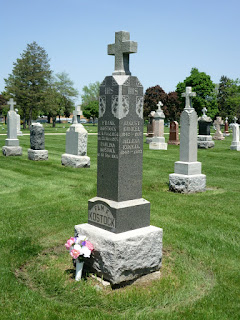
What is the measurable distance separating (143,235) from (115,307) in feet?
3.43

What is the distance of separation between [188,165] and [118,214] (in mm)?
5772

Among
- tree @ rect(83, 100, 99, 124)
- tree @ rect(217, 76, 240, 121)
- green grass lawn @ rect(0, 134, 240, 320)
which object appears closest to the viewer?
green grass lawn @ rect(0, 134, 240, 320)

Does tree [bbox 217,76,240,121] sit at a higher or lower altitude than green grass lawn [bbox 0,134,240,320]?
higher

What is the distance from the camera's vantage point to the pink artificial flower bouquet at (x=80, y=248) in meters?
4.66

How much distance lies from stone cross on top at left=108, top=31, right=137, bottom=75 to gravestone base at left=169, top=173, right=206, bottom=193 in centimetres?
570

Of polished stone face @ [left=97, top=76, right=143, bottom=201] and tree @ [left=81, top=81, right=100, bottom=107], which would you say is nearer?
polished stone face @ [left=97, top=76, right=143, bottom=201]

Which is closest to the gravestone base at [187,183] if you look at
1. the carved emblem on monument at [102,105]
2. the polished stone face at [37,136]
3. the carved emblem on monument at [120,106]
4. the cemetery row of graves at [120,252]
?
the cemetery row of graves at [120,252]

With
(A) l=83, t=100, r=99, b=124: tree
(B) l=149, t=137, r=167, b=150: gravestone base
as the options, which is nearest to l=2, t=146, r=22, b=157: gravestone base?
(B) l=149, t=137, r=167, b=150: gravestone base

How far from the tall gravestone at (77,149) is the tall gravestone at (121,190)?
9621 mm

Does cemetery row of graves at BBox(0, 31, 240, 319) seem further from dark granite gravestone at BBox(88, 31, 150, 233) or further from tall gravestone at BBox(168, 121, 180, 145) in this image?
tall gravestone at BBox(168, 121, 180, 145)

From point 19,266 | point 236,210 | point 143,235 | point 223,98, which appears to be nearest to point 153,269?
point 143,235

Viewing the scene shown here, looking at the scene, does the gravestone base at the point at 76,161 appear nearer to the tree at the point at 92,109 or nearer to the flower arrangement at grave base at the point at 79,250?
the flower arrangement at grave base at the point at 79,250

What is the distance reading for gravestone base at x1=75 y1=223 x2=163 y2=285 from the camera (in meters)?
4.59

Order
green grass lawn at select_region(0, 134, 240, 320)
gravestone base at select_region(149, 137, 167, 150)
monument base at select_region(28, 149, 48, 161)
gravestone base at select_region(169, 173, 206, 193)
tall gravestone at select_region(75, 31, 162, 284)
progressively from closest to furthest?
green grass lawn at select_region(0, 134, 240, 320)
tall gravestone at select_region(75, 31, 162, 284)
gravestone base at select_region(169, 173, 206, 193)
monument base at select_region(28, 149, 48, 161)
gravestone base at select_region(149, 137, 167, 150)
